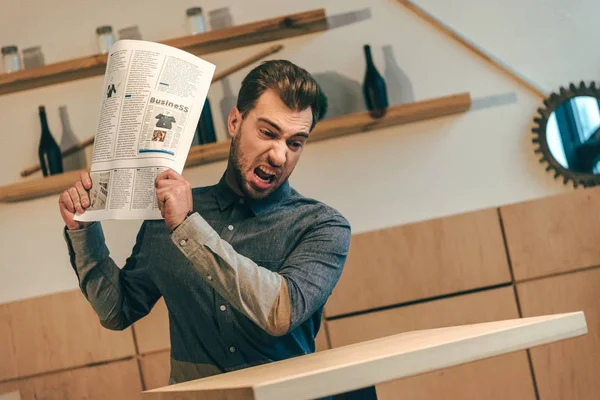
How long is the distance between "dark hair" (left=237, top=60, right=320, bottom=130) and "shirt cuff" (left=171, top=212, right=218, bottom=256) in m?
0.49

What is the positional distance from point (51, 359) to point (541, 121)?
91.9 inches

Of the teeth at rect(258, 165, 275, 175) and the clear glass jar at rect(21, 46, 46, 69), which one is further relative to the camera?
the clear glass jar at rect(21, 46, 46, 69)

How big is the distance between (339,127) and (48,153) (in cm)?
130

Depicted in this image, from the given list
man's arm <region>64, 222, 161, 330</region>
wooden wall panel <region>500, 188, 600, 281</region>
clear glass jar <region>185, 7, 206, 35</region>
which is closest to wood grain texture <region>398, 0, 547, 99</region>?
wooden wall panel <region>500, 188, 600, 281</region>

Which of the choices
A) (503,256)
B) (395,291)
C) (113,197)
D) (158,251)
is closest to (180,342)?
(158,251)

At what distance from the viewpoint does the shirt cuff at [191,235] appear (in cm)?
141

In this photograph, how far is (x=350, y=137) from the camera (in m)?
3.44

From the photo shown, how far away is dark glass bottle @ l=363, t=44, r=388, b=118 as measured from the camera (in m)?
3.36

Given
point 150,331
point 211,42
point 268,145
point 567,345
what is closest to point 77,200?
point 268,145

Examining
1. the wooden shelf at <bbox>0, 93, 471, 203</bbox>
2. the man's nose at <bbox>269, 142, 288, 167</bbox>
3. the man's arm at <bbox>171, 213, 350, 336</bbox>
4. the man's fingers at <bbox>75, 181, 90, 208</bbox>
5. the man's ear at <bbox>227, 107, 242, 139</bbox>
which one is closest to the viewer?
the man's arm at <bbox>171, 213, 350, 336</bbox>

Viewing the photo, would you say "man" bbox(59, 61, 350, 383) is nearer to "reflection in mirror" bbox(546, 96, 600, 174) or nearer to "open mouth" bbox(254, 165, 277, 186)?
"open mouth" bbox(254, 165, 277, 186)

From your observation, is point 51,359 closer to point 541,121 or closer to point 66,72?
point 66,72

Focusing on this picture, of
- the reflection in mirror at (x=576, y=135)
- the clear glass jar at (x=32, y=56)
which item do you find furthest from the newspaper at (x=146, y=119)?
the reflection in mirror at (x=576, y=135)

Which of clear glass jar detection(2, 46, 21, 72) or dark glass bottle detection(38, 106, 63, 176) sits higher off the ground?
clear glass jar detection(2, 46, 21, 72)
